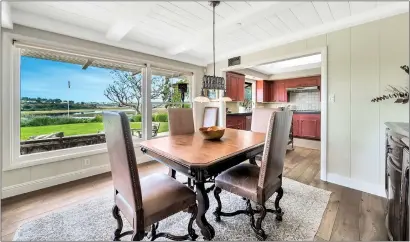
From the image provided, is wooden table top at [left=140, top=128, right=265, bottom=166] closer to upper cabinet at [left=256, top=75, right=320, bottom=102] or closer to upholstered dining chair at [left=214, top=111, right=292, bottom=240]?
upholstered dining chair at [left=214, top=111, right=292, bottom=240]

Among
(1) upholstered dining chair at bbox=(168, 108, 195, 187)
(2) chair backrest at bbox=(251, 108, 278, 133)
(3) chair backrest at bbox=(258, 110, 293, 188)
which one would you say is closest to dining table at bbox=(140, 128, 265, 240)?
(3) chair backrest at bbox=(258, 110, 293, 188)

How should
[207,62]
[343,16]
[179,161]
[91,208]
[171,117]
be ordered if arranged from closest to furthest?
[179,161]
[91,208]
[343,16]
[171,117]
[207,62]

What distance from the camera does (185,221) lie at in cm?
173

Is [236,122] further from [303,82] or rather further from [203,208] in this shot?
[203,208]

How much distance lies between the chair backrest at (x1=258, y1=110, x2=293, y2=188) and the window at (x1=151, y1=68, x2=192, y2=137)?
2751 millimetres

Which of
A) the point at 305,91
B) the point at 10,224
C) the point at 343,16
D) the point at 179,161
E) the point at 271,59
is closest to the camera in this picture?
the point at 179,161

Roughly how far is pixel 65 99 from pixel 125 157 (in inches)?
93.8

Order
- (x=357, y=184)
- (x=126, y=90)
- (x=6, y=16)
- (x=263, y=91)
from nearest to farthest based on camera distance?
(x=6, y=16)
(x=357, y=184)
(x=126, y=90)
(x=263, y=91)

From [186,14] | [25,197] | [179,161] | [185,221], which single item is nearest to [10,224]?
[25,197]

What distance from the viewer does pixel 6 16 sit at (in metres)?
1.88

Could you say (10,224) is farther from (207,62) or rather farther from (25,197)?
(207,62)

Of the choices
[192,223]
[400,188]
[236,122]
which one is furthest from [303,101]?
[192,223]

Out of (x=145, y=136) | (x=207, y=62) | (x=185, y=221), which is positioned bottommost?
(x=185, y=221)

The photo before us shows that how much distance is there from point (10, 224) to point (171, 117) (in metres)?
1.92
